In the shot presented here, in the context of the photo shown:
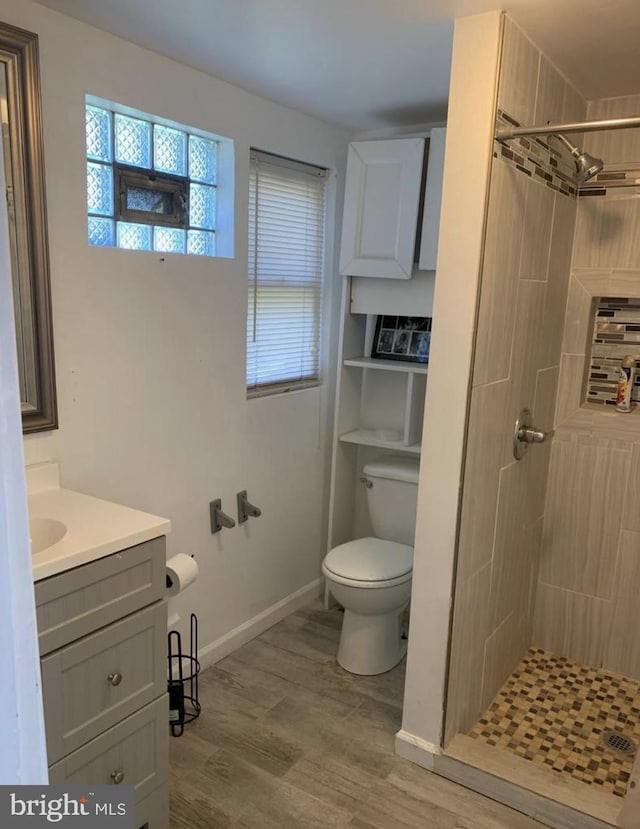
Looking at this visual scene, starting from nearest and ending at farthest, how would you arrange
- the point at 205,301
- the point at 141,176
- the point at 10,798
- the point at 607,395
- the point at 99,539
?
the point at 10,798 < the point at 99,539 < the point at 141,176 < the point at 205,301 < the point at 607,395

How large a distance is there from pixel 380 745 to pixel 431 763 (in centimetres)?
19

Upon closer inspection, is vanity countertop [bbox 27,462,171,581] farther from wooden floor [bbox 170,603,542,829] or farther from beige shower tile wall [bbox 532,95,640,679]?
beige shower tile wall [bbox 532,95,640,679]

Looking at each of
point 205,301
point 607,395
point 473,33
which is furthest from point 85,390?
point 607,395

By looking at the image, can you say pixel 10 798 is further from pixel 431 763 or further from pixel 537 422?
pixel 537 422

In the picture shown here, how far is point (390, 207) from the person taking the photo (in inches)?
106

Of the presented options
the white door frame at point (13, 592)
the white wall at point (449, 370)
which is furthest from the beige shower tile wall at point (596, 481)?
the white door frame at point (13, 592)

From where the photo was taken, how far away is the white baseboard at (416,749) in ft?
6.97

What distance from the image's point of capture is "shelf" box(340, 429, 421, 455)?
2.94m

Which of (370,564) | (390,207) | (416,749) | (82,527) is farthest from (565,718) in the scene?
(390,207)

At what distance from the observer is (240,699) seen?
2449 mm

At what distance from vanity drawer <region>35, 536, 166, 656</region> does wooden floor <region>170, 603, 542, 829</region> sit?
2.44 ft

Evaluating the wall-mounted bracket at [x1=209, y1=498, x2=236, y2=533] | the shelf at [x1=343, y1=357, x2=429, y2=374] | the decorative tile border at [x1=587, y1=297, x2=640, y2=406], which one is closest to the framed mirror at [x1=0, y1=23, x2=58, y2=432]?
the wall-mounted bracket at [x1=209, y1=498, x2=236, y2=533]

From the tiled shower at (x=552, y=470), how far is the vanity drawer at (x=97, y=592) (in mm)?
927

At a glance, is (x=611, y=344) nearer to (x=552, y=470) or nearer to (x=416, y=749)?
(x=552, y=470)
